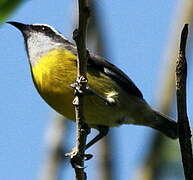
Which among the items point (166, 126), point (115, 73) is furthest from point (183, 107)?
point (166, 126)

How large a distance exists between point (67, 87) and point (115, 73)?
0.68 metres

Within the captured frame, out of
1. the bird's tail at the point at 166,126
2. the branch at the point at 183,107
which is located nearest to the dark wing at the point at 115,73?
the bird's tail at the point at 166,126

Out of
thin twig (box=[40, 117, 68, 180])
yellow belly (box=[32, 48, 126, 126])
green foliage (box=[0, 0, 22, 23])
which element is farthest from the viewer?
yellow belly (box=[32, 48, 126, 126])

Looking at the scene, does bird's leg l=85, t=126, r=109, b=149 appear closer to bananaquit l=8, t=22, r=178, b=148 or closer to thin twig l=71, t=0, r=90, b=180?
bananaquit l=8, t=22, r=178, b=148

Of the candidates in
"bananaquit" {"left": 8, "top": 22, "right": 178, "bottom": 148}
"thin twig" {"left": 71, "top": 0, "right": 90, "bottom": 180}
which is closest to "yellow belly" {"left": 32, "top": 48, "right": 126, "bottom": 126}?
"bananaquit" {"left": 8, "top": 22, "right": 178, "bottom": 148}

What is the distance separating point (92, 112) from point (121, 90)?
0.52 metres

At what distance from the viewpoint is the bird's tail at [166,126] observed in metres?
6.05

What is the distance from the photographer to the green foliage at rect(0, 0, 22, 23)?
2209 millimetres

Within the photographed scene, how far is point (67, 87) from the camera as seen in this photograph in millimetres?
5309

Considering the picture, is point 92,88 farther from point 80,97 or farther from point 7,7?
point 7,7

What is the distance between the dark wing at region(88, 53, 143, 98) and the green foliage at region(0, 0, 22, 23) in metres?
3.24

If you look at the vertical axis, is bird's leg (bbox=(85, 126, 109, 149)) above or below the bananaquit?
below

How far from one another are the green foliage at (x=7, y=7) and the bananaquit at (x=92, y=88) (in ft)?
9.97

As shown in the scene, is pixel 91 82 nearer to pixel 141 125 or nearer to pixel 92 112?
pixel 92 112
